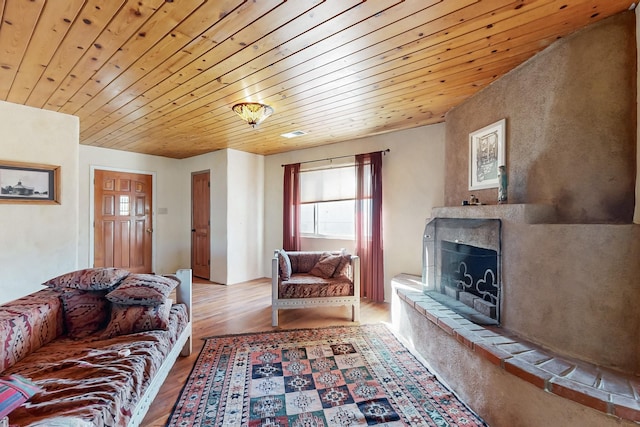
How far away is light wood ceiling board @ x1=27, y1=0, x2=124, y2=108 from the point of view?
1.50 meters

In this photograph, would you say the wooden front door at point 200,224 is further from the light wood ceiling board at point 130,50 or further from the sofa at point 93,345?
the sofa at point 93,345

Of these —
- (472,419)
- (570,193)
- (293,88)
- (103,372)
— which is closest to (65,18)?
(293,88)

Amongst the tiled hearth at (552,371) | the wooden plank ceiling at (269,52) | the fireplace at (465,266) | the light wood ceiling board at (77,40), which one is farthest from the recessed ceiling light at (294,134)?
the tiled hearth at (552,371)

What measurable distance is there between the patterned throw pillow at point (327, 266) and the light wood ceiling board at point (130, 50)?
257cm

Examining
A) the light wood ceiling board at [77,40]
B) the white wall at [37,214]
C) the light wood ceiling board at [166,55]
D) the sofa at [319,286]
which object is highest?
the light wood ceiling board at [77,40]

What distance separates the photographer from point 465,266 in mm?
2602

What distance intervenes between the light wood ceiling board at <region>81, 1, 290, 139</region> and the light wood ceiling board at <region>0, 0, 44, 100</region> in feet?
2.13

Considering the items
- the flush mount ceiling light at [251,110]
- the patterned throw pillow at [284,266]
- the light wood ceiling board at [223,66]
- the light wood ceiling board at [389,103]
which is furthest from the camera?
the patterned throw pillow at [284,266]

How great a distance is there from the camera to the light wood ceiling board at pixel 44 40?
1.51 meters

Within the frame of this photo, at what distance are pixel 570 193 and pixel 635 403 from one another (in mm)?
1123

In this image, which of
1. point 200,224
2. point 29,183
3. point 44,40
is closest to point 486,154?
point 44,40

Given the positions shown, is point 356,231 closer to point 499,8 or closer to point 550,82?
point 550,82

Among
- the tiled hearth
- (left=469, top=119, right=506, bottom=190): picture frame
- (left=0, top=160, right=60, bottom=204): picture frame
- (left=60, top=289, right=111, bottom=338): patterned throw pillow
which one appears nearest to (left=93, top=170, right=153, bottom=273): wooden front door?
(left=0, top=160, right=60, bottom=204): picture frame

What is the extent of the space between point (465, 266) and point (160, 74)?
9.96 ft
